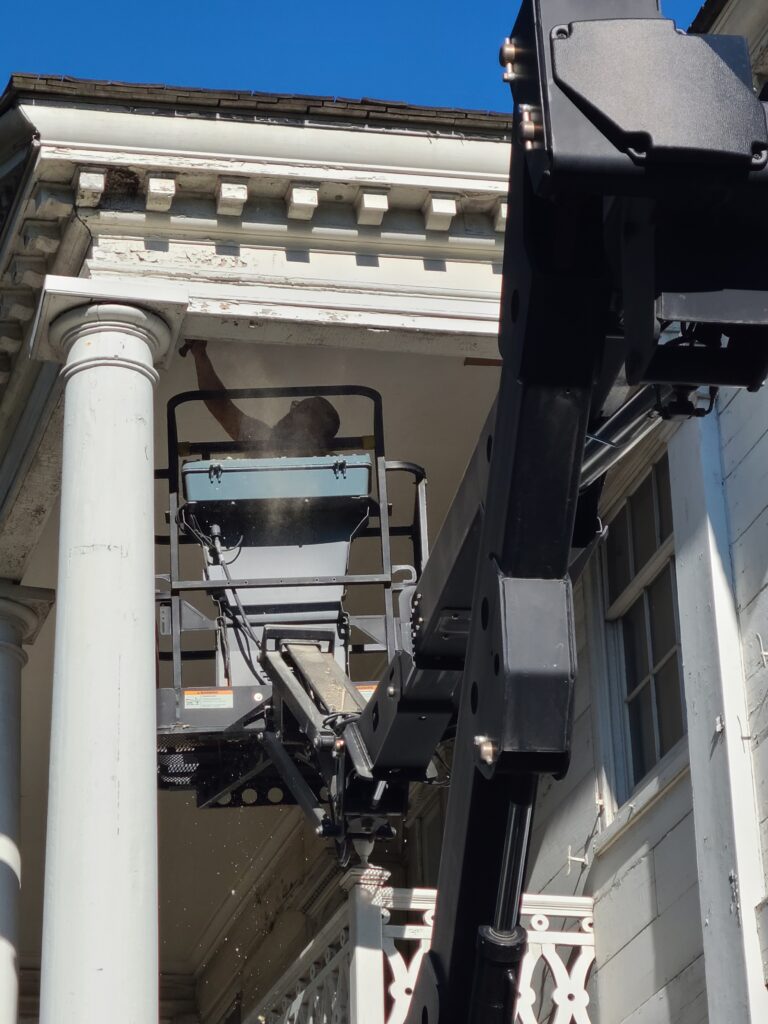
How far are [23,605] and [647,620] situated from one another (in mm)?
3970

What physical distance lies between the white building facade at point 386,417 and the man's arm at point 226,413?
0.11 metres

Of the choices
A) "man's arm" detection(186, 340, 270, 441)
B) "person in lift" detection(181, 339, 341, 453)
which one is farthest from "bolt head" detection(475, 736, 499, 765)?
"person in lift" detection(181, 339, 341, 453)

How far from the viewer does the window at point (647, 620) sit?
9617 mm

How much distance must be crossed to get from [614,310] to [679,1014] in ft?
19.7

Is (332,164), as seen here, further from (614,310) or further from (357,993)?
(614,310)

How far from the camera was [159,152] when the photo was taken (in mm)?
8883

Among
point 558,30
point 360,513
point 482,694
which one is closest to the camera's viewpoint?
point 558,30

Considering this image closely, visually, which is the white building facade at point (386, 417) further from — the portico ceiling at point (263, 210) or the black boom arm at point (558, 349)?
the black boom arm at point (558, 349)

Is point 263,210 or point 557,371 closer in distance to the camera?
point 557,371

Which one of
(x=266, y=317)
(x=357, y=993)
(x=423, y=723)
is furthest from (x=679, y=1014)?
(x=423, y=723)

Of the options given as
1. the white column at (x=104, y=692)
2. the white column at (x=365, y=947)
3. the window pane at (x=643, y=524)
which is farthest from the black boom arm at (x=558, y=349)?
the window pane at (x=643, y=524)

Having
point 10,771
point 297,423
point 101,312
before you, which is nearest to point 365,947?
point 10,771

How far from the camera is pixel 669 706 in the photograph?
9.57 meters

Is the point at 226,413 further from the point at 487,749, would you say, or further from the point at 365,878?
the point at 487,749
